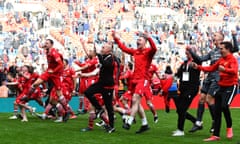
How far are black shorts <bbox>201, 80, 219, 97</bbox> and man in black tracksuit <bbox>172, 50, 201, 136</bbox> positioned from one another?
32 centimetres

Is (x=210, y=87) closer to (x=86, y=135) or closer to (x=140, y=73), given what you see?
(x=140, y=73)

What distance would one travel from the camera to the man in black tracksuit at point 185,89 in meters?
12.0

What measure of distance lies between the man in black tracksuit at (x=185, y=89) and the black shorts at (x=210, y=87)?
0.32 metres

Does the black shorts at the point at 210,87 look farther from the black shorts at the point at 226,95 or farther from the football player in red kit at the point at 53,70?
the football player in red kit at the point at 53,70

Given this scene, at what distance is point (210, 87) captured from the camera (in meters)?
12.5

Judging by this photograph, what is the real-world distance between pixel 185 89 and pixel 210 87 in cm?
68

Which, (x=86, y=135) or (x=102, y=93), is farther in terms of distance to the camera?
(x=102, y=93)

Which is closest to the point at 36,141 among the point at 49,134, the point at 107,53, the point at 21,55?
the point at 49,134

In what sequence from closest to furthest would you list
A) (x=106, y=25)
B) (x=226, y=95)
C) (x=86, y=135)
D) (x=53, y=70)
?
(x=226, y=95), (x=86, y=135), (x=53, y=70), (x=106, y=25)

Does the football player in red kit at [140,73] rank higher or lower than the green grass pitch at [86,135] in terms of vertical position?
higher

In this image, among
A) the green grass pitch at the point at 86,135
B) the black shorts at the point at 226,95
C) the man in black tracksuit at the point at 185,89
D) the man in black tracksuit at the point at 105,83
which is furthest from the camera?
the man in black tracksuit at the point at 105,83

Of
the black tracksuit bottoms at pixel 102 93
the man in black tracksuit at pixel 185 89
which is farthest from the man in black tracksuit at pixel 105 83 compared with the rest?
the man in black tracksuit at pixel 185 89

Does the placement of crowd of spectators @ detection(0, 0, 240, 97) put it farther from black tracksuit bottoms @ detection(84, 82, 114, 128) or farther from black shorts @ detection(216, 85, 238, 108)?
black shorts @ detection(216, 85, 238, 108)

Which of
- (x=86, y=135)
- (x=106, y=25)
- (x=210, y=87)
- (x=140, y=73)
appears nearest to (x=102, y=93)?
(x=140, y=73)
